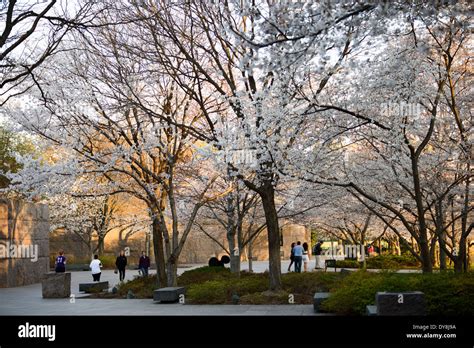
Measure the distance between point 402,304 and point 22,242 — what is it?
21.5 m

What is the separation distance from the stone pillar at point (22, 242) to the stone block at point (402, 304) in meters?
19.7

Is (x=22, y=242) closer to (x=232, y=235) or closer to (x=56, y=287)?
(x=56, y=287)

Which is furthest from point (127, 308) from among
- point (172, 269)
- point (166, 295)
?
point (172, 269)

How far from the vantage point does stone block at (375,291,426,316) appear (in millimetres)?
10594

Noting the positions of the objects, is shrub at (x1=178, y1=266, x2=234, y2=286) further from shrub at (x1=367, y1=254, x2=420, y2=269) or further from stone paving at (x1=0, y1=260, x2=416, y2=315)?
shrub at (x1=367, y1=254, x2=420, y2=269)

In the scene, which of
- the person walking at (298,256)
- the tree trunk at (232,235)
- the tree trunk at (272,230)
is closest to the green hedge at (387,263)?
the person walking at (298,256)

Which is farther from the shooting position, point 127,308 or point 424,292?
point 127,308

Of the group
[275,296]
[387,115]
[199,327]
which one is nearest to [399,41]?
[387,115]

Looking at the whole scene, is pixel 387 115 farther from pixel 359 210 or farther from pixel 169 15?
pixel 359 210

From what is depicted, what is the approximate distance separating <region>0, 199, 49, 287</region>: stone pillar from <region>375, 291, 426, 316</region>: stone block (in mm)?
19724

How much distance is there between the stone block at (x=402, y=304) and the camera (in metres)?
10.6

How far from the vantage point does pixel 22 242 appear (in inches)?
1088

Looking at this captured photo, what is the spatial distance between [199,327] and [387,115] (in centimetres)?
907

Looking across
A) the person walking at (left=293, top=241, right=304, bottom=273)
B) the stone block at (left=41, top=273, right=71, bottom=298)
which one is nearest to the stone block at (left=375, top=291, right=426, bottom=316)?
the stone block at (left=41, top=273, right=71, bottom=298)
